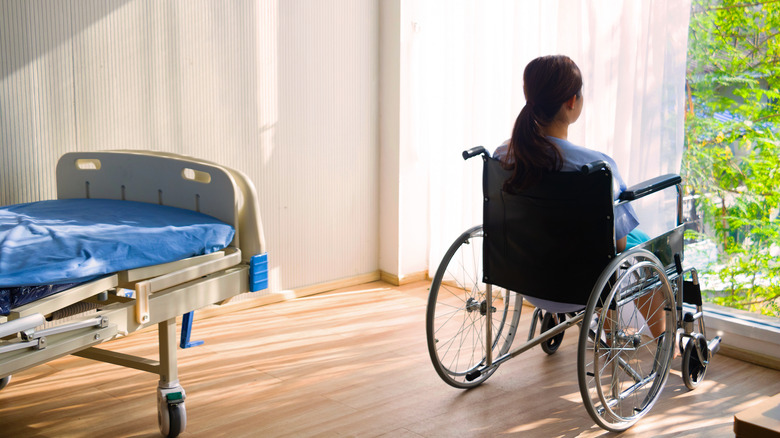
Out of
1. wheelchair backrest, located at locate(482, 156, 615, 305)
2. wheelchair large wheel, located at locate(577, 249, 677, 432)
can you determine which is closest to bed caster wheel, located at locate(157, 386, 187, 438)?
wheelchair backrest, located at locate(482, 156, 615, 305)

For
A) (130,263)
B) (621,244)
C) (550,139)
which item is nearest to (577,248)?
(621,244)

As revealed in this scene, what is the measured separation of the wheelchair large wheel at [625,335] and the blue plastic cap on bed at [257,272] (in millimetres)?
892

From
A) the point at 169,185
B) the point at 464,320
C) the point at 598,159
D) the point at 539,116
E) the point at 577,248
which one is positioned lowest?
the point at 464,320

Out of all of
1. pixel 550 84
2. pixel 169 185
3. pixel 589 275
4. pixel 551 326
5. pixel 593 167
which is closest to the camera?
pixel 593 167

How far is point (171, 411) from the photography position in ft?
6.47

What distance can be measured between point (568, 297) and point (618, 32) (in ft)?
4.10

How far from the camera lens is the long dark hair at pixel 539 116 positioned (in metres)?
1.98

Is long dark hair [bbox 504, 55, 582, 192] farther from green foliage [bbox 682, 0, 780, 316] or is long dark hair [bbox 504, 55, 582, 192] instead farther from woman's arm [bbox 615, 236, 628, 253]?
green foliage [bbox 682, 0, 780, 316]

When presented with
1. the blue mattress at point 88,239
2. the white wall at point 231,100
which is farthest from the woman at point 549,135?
the white wall at point 231,100

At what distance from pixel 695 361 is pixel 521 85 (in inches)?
53.3

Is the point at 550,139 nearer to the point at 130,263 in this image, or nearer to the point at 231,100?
the point at 130,263

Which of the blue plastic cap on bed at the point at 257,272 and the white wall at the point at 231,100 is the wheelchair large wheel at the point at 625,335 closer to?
the blue plastic cap on bed at the point at 257,272

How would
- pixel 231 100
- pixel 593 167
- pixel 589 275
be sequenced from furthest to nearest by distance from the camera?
pixel 231 100 → pixel 589 275 → pixel 593 167

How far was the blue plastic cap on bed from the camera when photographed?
2111mm
